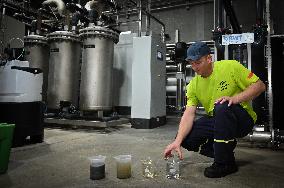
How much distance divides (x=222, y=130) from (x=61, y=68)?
292 centimetres

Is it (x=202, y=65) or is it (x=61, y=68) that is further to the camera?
(x=61, y=68)

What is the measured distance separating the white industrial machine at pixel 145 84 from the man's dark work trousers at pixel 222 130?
6.43ft

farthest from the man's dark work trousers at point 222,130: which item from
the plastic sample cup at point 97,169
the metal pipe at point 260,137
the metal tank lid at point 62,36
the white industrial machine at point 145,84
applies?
the metal tank lid at point 62,36

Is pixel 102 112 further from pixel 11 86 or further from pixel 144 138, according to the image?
pixel 11 86

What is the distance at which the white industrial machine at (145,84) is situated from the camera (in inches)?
144

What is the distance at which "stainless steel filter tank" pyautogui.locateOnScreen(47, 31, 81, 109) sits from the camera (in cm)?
378

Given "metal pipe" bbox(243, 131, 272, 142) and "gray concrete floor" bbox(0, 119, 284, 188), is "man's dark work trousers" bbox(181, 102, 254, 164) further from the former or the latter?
"metal pipe" bbox(243, 131, 272, 142)

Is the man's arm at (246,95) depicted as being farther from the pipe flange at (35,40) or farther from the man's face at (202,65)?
the pipe flange at (35,40)

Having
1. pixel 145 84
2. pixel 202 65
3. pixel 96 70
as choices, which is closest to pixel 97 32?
pixel 96 70

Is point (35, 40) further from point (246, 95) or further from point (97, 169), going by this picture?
point (246, 95)

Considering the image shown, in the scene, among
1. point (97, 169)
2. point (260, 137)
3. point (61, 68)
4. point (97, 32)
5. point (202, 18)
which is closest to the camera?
point (97, 169)

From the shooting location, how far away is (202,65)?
1.56 m

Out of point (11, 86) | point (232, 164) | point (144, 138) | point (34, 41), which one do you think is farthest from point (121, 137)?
point (34, 41)

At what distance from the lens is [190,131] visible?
66.3 inches
